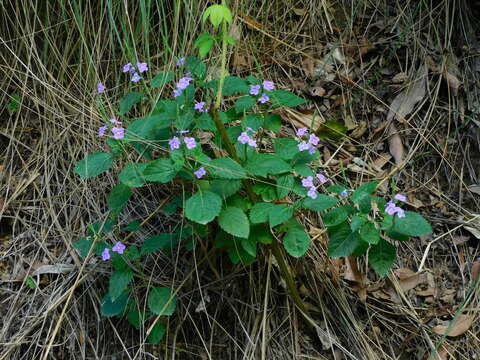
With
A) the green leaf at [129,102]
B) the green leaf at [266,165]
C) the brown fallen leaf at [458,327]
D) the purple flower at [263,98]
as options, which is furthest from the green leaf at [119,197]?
the brown fallen leaf at [458,327]

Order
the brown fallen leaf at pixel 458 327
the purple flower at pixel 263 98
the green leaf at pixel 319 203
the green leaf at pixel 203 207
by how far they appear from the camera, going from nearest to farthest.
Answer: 1. the green leaf at pixel 203 207
2. the green leaf at pixel 319 203
3. the purple flower at pixel 263 98
4. the brown fallen leaf at pixel 458 327

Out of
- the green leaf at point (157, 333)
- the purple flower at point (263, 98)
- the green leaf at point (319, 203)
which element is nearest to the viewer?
the green leaf at point (319, 203)

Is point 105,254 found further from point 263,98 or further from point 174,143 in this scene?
point 263,98

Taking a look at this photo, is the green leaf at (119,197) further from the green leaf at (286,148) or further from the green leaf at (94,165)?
the green leaf at (286,148)

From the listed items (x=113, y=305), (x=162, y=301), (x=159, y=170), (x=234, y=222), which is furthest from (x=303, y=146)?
(x=113, y=305)

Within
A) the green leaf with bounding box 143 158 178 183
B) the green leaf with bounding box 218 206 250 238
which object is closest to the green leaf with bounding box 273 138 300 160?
the green leaf with bounding box 218 206 250 238

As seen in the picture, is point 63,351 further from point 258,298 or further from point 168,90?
point 168,90

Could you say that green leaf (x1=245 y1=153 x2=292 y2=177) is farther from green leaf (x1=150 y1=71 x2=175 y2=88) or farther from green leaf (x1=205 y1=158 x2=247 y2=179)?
green leaf (x1=150 y1=71 x2=175 y2=88)
